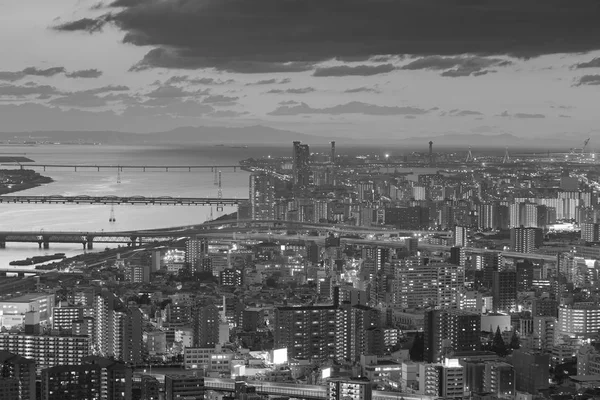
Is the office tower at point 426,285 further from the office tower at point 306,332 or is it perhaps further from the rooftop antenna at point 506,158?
the rooftop antenna at point 506,158

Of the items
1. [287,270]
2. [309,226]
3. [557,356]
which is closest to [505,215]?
Answer: [309,226]

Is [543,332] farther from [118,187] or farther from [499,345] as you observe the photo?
[118,187]

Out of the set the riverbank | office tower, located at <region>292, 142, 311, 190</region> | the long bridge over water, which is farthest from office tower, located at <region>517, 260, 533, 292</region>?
the riverbank

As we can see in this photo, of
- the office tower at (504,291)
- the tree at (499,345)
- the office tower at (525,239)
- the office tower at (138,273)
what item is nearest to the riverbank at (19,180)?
the office tower at (138,273)

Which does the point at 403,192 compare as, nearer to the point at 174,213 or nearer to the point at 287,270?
the point at 174,213

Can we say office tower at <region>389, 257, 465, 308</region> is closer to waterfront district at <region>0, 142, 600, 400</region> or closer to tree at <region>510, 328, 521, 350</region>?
waterfront district at <region>0, 142, 600, 400</region>

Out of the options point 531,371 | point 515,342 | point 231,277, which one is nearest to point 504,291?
point 515,342
